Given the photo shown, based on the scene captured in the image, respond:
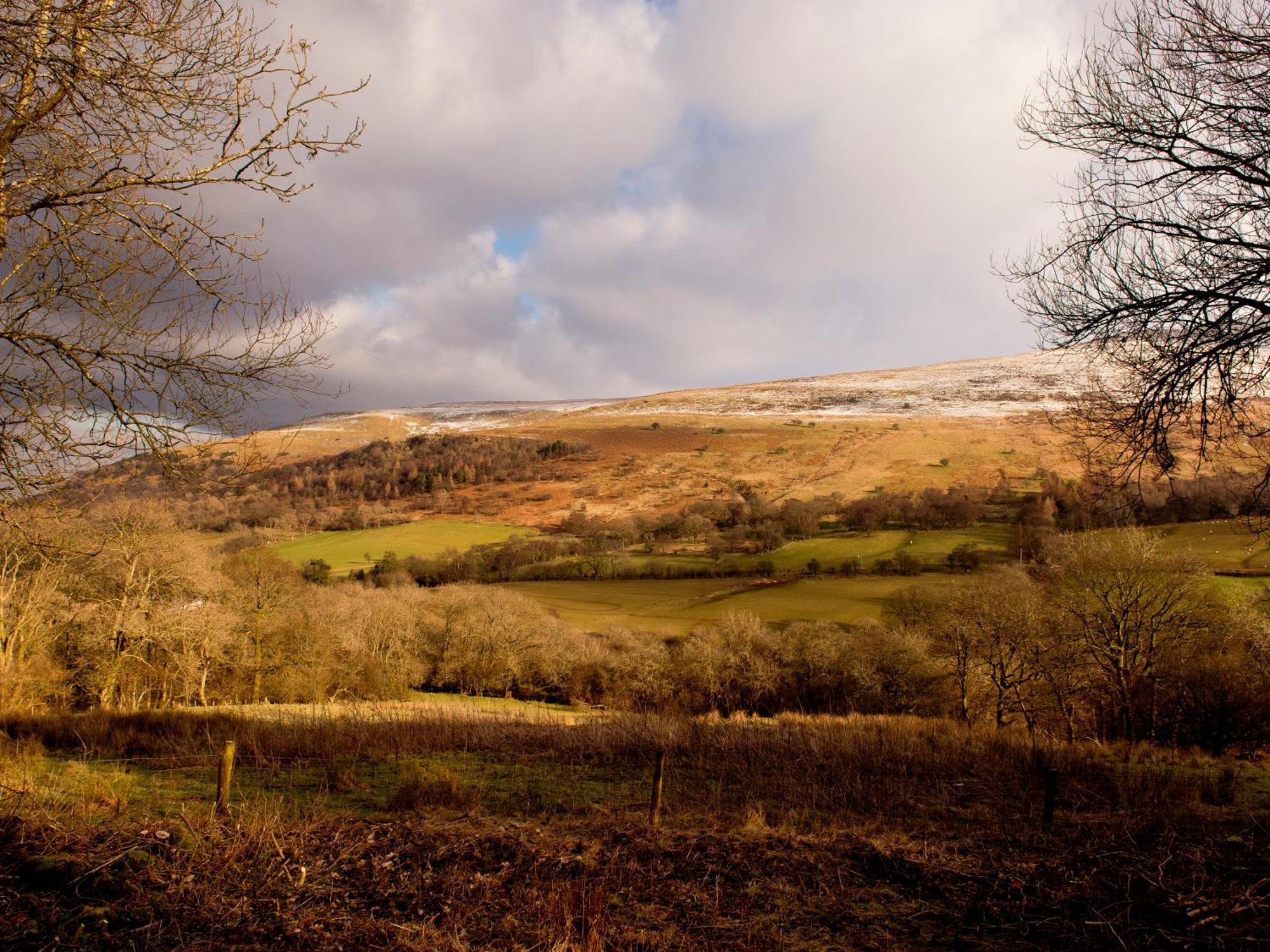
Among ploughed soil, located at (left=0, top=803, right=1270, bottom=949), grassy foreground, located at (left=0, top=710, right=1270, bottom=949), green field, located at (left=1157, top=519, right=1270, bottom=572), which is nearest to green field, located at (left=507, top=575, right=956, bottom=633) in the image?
green field, located at (left=1157, top=519, right=1270, bottom=572)

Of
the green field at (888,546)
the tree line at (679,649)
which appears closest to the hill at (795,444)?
the green field at (888,546)

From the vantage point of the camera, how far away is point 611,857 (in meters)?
7.01

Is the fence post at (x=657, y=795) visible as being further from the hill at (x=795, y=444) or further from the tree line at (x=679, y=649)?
the hill at (x=795, y=444)

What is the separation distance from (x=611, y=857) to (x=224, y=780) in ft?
15.1

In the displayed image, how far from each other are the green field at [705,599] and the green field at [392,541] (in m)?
16.6

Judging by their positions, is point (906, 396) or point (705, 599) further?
point (906, 396)

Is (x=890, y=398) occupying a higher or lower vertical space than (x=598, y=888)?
higher

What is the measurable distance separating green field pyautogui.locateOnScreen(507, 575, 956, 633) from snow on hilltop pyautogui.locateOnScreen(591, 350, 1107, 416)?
94429mm

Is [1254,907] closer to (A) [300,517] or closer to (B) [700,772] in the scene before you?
(B) [700,772]

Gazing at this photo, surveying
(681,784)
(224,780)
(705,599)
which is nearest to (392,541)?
(705,599)

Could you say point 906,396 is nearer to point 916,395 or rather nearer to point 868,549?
point 916,395

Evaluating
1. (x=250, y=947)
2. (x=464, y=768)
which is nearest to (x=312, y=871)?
(x=250, y=947)

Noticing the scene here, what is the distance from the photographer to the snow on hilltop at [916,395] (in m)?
149

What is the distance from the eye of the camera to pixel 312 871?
6.36 metres
